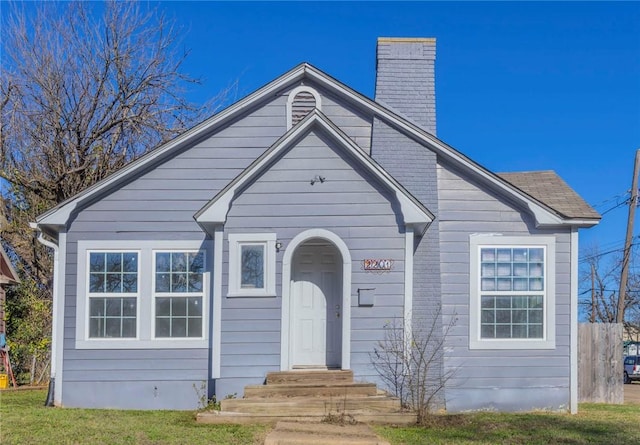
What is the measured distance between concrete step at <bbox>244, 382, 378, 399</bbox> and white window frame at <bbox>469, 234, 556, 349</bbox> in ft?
8.48

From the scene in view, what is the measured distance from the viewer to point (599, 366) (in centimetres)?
1410

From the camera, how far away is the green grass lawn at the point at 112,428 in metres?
8.77

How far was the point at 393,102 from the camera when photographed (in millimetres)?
14555

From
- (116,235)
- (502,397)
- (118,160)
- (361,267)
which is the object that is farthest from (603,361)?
(118,160)

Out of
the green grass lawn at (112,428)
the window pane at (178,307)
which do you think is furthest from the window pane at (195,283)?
the green grass lawn at (112,428)

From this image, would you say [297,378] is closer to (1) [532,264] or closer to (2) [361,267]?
(2) [361,267]

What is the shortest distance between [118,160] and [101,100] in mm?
1756

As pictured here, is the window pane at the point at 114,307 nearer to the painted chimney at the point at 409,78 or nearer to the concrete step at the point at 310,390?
the concrete step at the point at 310,390

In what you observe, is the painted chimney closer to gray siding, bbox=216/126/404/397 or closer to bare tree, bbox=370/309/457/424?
gray siding, bbox=216/126/404/397

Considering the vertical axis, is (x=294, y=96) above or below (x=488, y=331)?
above

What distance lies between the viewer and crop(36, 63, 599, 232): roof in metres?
12.4

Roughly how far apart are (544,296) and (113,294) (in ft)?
24.8

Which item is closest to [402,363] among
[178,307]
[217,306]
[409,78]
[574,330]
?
[217,306]

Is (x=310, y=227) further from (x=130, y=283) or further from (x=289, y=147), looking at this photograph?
(x=130, y=283)
